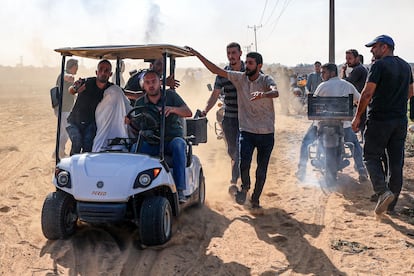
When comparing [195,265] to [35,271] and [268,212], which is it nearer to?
[35,271]

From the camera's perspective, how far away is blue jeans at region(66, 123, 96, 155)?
7.24m

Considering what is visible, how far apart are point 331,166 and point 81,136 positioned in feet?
11.9

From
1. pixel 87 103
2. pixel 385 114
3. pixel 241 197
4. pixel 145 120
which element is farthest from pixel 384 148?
pixel 87 103

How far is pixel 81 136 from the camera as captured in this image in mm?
7348

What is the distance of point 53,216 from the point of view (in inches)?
203

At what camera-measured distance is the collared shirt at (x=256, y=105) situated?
659 centimetres

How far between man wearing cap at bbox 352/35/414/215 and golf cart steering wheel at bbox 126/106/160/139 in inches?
88.7

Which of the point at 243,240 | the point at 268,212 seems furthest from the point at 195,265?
the point at 268,212

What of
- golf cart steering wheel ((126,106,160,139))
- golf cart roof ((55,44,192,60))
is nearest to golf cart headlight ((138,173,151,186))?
golf cart steering wheel ((126,106,160,139))

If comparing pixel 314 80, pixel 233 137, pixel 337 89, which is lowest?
pixel 233 137

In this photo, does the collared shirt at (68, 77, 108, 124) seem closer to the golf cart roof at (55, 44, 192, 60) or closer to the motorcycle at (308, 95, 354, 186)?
the golf cart roof at (55, 44, 192, 60)

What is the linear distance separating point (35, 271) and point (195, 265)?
1357 mm

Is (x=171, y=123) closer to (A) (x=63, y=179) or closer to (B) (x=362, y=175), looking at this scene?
(A) (x=63, y=179)

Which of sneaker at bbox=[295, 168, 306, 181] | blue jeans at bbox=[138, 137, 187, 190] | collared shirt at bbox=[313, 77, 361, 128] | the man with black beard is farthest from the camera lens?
sneaker at bbox=[295, 168, 306, 181]
